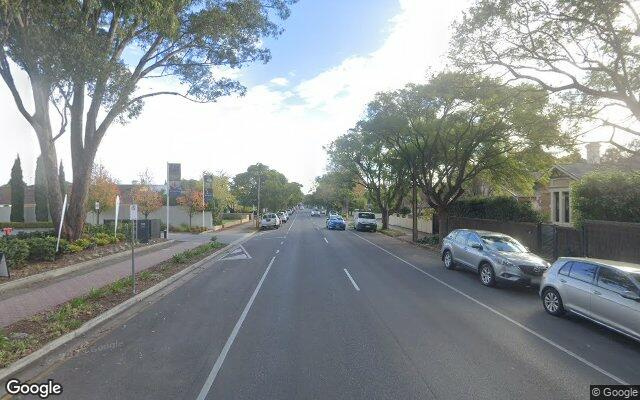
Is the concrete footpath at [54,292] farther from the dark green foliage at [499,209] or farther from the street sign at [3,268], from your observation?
the dark green foliage at [499,209]

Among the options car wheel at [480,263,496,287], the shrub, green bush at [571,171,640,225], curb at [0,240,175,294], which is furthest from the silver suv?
the shrub

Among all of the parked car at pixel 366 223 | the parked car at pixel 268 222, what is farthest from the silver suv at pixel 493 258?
the parked car at pixel 268 222

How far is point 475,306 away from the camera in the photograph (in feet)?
32.7

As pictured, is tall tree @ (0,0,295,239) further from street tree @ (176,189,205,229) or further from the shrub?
street tree @ (176,189,205,229)

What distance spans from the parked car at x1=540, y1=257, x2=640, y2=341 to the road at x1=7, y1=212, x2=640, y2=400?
33cm

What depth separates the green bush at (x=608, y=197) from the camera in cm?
1648

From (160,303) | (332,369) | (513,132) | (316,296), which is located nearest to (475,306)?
(316,296)

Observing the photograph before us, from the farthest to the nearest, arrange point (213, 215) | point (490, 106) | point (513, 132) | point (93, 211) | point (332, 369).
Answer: point (213, 215), point (93, 211), point (513, 132), point (490, 106), point (332, 369)

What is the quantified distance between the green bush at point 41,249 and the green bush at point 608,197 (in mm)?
20203

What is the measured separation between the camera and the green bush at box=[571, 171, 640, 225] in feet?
54.1

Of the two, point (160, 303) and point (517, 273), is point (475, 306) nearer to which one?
point (517, 273)

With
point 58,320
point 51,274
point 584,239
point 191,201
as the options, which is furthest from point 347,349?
point 191,201

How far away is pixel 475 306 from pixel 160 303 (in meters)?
7.24

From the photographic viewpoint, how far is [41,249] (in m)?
15.2
